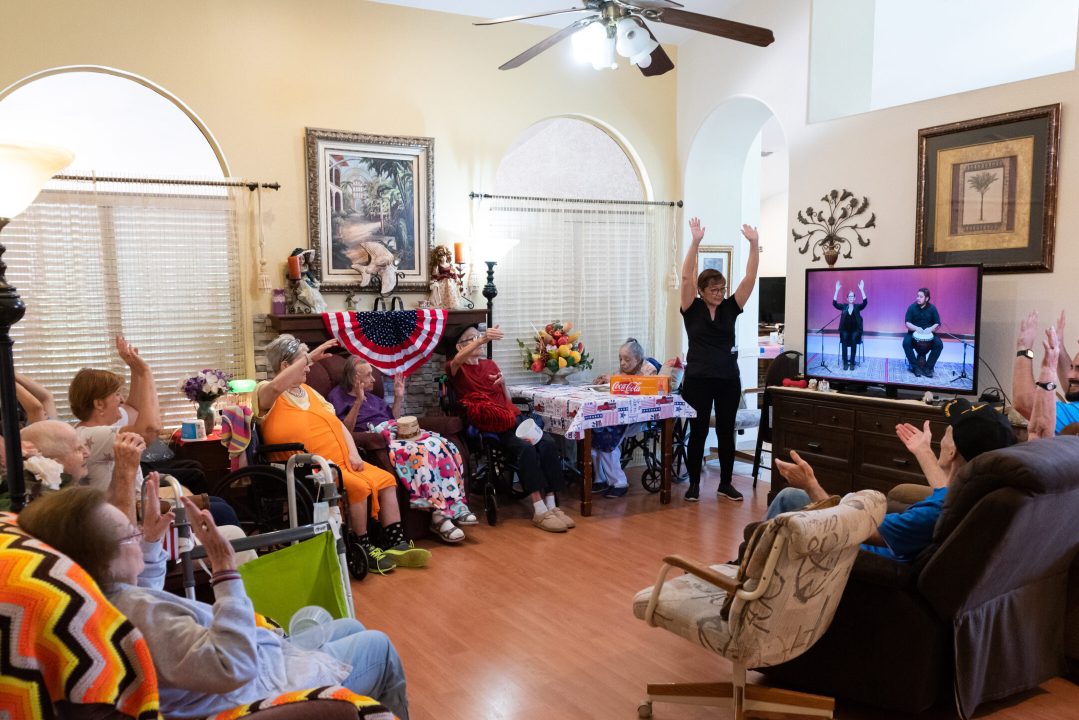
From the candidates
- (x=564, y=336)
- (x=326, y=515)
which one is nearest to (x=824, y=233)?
(x=564, y=336)

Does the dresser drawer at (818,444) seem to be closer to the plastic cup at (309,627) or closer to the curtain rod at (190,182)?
the plastic cup at (309,627)

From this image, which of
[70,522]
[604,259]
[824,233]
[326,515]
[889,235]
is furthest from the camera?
[604,259]

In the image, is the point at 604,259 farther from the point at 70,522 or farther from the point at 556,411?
the point at 70,522

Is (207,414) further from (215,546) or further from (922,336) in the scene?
(922,336)

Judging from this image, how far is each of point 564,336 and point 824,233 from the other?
1.90 metres

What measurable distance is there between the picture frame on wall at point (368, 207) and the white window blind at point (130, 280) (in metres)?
0.52

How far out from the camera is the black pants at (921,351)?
4.60m

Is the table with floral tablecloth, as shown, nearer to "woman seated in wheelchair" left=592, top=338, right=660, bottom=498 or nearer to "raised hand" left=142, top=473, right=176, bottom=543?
"woman seated in wheelchair" left=592, top=338, right=660, bottom=498

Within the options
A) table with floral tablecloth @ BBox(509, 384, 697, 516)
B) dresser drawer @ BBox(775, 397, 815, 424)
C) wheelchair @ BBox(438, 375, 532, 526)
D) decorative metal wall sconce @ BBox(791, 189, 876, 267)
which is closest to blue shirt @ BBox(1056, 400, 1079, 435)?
dresser drawer @ BBox(775, 397, 815, 424)

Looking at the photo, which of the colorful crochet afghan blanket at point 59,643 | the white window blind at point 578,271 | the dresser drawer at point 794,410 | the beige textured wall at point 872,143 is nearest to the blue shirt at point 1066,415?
the beige textured wall at point 872,143

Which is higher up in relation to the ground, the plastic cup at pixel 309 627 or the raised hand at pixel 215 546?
the raised hand at pixel 215 546

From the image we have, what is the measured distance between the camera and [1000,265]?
4.48m

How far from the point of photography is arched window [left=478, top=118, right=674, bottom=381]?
6066mm

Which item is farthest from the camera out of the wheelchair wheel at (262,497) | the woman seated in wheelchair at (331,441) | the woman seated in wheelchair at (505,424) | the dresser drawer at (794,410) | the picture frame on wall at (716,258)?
the picture frame on wall at (716,258)
